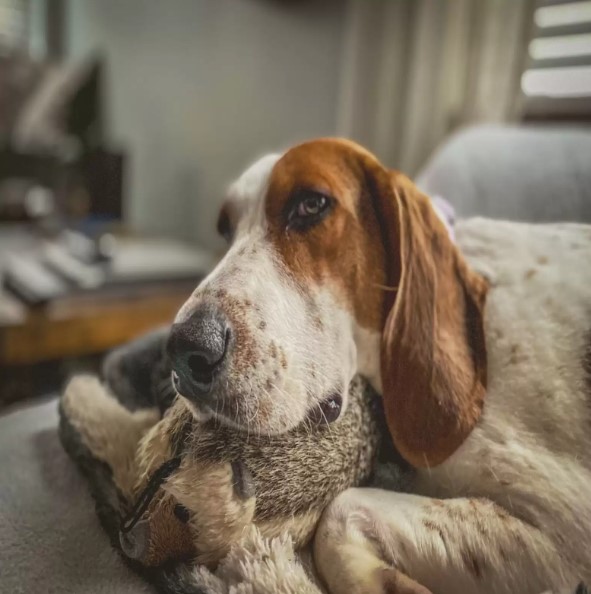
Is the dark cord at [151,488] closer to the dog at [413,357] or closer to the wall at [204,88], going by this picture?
the dog at [413,357]

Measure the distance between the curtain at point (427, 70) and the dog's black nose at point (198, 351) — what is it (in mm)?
1184

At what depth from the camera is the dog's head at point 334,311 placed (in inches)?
22.2

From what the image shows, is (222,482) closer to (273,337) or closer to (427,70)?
(273,337)

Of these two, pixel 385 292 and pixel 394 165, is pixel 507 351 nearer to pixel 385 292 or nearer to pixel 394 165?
pixel 385 292

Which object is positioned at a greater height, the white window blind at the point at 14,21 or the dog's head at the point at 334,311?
the white window blind at the point at 14,21

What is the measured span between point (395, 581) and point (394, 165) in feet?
4.51

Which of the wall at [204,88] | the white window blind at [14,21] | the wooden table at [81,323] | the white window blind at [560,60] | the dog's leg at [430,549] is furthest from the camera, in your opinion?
the white window blind at [14,21]

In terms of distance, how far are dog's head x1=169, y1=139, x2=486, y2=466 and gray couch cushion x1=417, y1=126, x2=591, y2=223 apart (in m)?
0.32

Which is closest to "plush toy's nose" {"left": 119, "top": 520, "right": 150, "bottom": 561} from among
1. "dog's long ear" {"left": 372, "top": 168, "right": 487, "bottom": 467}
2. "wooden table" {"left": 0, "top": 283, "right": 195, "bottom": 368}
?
"dog's long ear" {"left": 372, "top": 168, "right": 487, "bottom": 467}

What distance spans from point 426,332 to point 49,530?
44 centimetres

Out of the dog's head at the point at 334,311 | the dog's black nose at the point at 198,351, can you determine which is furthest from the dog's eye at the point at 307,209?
the dog's black nose at the point at 198,351

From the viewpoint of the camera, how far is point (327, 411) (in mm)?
600

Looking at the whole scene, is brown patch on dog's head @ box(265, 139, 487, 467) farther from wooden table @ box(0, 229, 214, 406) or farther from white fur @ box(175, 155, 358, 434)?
wooden table @ box(0, 229, 214, 406)

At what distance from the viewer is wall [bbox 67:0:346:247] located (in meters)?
2.14
